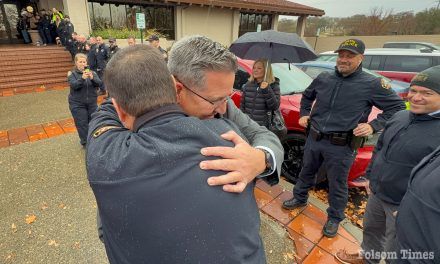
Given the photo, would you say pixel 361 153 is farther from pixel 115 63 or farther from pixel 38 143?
pixel 38 143

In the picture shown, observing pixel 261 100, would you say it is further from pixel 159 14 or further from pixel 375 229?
pixel 159 14

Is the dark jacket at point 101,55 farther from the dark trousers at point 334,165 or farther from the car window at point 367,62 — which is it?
the car window at point 367,62

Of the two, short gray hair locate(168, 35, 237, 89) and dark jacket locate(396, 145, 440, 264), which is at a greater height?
short gray hair locate(168, 35, 237, 89)

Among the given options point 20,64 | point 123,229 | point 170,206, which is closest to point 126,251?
point 123,229

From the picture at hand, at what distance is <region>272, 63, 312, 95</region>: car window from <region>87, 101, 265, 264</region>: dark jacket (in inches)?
150

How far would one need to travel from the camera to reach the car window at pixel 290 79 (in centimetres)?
450

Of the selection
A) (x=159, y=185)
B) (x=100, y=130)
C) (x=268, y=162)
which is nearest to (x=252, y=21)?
(x=268, y=162)

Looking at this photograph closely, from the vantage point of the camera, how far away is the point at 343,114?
8.91 ft

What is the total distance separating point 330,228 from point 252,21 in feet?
61.0

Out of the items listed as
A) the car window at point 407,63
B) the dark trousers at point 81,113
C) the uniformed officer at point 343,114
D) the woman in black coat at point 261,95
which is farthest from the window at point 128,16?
the uniformed officer at point 343,114

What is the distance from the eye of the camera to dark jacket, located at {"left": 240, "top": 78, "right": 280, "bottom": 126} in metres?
3.31

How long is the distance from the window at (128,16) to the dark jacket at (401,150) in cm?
1375

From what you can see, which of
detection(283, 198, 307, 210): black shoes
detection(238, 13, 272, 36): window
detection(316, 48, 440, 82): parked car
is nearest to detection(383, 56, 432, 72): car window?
detection(316, 48, 440, 82): parked car

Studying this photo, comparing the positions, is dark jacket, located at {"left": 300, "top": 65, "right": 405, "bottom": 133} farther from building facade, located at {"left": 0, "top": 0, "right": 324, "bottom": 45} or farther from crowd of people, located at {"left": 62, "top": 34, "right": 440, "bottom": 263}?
building facade, located at {"left": 0, "top": 0, "right": 324, "bottom": 45}
